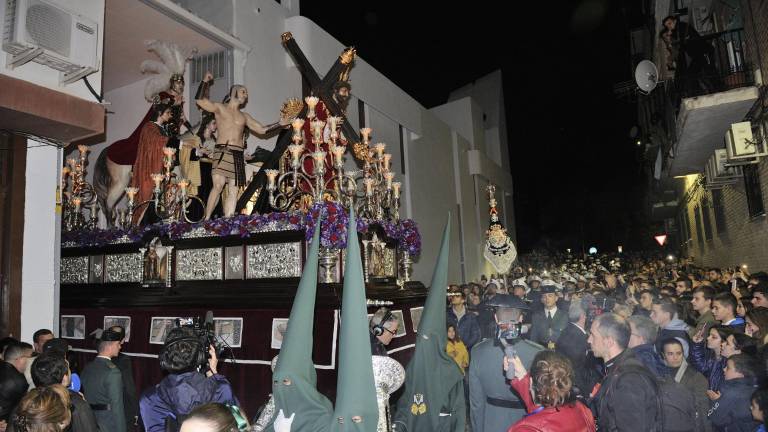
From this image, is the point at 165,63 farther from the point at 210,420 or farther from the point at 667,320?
the point at 210,420

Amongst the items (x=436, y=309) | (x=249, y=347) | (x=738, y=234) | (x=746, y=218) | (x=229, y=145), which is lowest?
(x=249, y=347)

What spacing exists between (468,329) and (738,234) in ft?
27.4

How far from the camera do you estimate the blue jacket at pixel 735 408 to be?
3.24 metres

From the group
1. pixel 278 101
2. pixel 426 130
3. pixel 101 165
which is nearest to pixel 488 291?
pixel 278 101

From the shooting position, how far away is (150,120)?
32.9ft

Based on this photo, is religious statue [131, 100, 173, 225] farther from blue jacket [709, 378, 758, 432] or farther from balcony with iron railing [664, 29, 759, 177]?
balcony with iron railing [664, 29, 759, 177]

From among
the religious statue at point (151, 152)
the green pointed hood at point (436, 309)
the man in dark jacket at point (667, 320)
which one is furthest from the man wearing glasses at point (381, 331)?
the religious statue at point (151, 152)

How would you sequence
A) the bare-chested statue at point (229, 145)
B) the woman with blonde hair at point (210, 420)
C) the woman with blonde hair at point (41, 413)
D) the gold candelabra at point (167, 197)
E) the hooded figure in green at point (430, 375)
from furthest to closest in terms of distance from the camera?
the bare-chested statue at point (229, 145)
the gold candelabra at point (167, 197)
the hooded figure in green at point (430, 375)
the woman with blonde hair at point (41, 413)
the woman with blonde hair at point (210, 420)

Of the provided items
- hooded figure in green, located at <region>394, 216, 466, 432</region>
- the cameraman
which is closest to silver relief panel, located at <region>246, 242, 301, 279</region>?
hooded figure in green, located at <region>394, 216, 466, 432</region>

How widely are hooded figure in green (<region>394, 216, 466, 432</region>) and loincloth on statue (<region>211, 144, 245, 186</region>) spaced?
4.93 m

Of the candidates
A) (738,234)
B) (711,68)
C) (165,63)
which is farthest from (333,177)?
(738,234)

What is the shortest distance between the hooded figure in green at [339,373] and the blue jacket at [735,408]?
2.35 meters

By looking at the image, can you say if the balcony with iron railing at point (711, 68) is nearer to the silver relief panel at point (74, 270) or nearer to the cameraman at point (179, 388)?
the cameraman at point (179, 388)

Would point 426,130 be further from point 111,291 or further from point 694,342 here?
point 694,342
